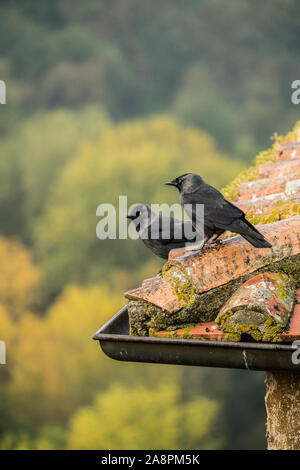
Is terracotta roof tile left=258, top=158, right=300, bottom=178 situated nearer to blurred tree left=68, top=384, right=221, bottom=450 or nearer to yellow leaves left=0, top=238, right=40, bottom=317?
blurred tree left=68, top=384, right=221, bottom=450

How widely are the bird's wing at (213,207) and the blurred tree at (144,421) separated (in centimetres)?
1397

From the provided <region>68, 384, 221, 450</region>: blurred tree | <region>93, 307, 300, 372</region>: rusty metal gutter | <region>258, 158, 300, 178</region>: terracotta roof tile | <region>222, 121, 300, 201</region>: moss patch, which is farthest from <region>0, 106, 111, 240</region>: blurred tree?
<region>93, 307, 300, 372</region>: rusty metal gutter

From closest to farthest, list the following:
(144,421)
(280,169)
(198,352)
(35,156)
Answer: (198,352), (280,169), (144,421), (35,156)

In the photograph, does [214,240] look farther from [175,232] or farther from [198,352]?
[175,232]

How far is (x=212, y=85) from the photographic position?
61.8 feet

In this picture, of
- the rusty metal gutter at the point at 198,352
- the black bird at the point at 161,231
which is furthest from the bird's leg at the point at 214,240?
the black bird at the point at 161,231

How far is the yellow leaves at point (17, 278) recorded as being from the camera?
1795 cm

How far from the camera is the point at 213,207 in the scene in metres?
2.41

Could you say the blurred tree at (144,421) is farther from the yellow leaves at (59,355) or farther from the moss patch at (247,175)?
the moss patch at (247,175)

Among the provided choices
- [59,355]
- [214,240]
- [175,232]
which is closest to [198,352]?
[214,240]

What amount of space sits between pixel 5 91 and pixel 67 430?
39.6ft

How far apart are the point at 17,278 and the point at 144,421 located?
6.50 metres

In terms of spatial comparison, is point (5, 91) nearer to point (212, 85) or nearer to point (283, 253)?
point (212, 85)

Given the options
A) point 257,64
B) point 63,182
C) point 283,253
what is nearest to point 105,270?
point 63,182
